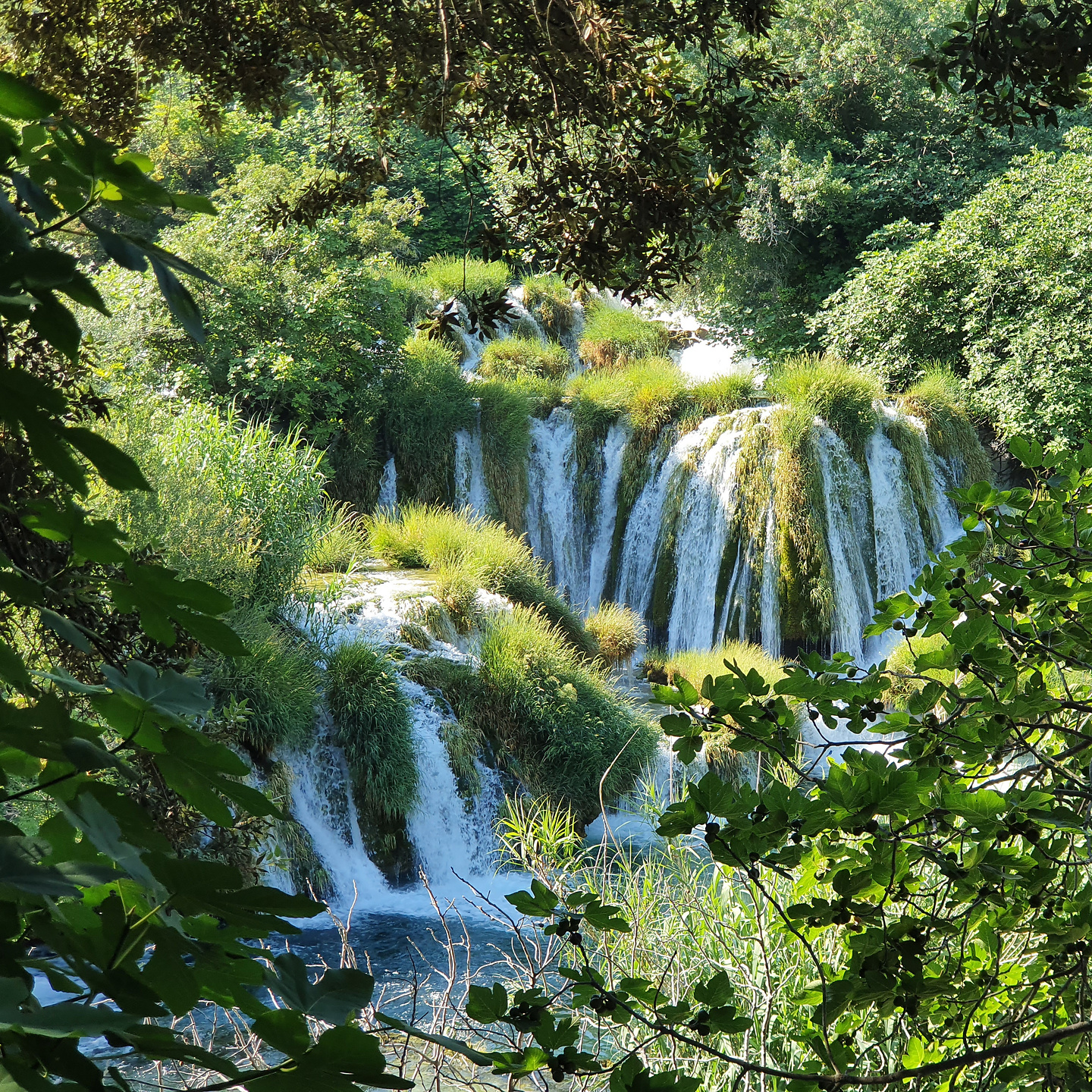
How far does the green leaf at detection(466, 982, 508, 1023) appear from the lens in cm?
133

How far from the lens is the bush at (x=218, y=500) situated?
691 centimetres

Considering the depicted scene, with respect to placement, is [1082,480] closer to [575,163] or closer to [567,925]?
[567,925]

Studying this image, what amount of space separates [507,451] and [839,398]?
422 cm

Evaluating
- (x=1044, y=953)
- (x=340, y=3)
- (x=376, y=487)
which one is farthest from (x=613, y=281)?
(x=376, y=487)

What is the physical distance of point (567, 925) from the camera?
149 cm

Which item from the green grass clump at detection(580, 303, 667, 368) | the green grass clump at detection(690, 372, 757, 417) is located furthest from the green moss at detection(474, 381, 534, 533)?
the green grass clump at detection(580, 303, 667, 368)

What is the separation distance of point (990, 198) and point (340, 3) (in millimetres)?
13811

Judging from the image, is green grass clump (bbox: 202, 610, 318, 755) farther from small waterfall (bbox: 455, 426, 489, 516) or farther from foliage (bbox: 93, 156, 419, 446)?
small waterfall (bbox: 455, 426, 489, 516)

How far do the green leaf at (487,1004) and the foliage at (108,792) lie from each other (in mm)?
781

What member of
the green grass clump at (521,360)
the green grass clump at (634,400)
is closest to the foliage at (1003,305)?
the green grass clump at (634,400)

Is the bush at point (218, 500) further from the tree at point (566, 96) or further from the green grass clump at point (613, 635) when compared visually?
the green grass clump at point (613, 635)

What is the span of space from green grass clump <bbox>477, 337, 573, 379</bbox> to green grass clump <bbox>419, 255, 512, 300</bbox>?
3.19 feet

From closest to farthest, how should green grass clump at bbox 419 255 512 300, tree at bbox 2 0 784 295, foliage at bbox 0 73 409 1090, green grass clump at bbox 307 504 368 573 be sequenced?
foliage at bbox 0 73 409 1090
tree at bbox 2 0 784 295
green grass clump at bbox 307 504 368 573
green grass clump at bbox 419 255 512 300

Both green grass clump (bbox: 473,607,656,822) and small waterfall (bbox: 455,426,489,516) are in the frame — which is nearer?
green grass clump (bbox: 473,607,656,822)
